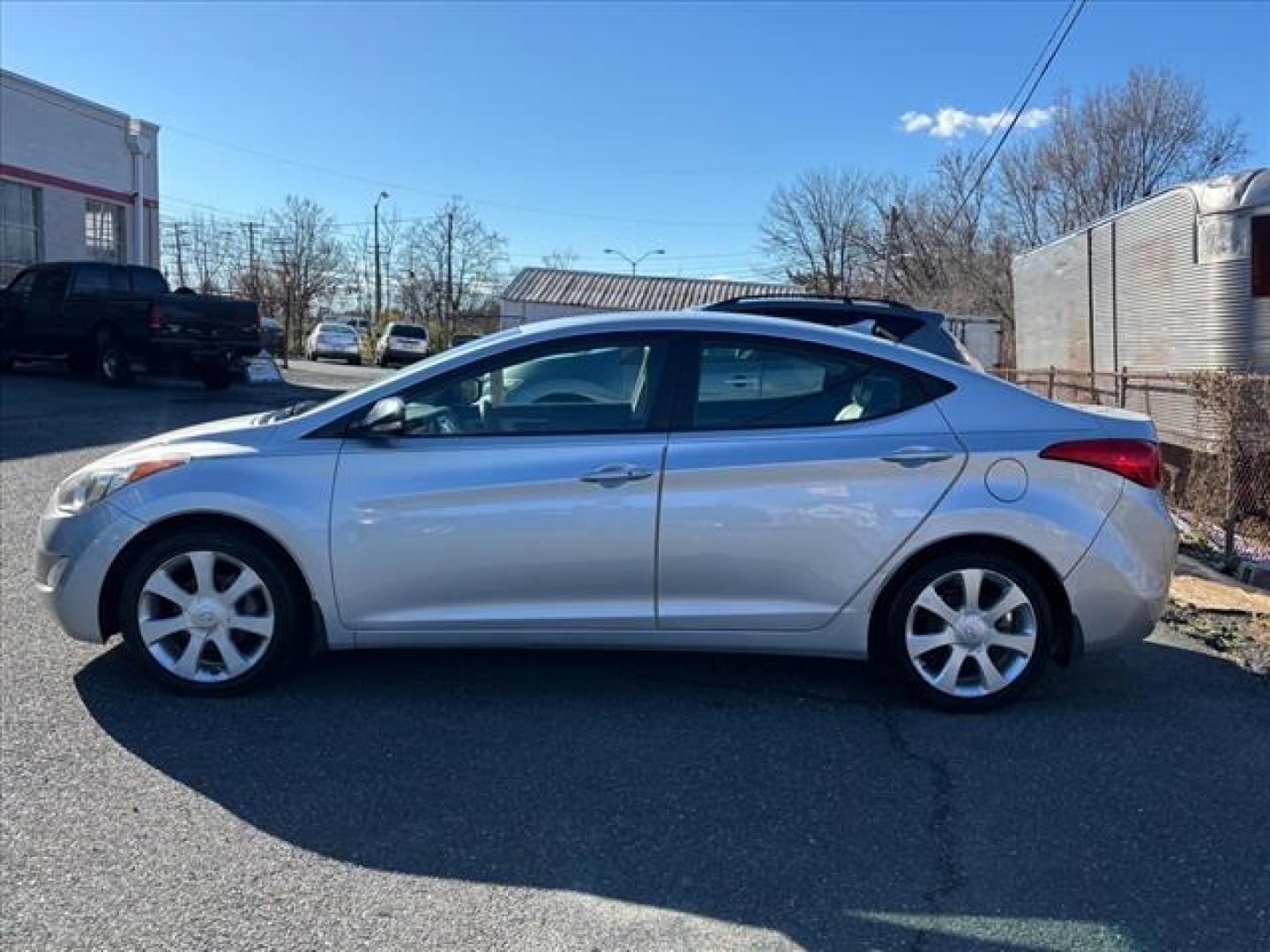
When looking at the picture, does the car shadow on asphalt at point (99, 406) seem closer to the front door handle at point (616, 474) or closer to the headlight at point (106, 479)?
the headlight at point (106, 479)

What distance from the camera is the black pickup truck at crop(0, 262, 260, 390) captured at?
54.8 feet

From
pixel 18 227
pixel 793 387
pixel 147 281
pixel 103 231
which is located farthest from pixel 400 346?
pixel 793 387

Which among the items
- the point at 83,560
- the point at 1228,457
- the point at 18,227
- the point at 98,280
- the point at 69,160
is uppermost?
the point at 69,160

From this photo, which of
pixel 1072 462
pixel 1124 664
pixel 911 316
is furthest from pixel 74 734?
pixel 911 316

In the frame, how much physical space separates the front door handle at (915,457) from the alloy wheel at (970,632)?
0.46 meters

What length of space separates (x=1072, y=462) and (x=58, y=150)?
25194 millimetres

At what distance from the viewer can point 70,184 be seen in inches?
947

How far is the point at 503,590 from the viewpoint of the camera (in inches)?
169

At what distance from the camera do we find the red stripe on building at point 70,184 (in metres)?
22.4

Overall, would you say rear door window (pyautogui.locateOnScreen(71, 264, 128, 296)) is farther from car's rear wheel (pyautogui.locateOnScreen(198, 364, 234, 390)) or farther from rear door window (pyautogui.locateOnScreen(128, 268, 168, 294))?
car's rear wheel (pyautogui.locateOnScreen(198, 364, 234, 390))

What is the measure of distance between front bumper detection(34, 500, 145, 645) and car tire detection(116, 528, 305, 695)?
0.34 ft

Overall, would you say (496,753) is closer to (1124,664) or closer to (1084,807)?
(1084,807)

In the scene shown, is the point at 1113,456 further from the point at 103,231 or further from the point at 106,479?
the point at 103,231

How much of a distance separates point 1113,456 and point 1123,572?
469 mm
